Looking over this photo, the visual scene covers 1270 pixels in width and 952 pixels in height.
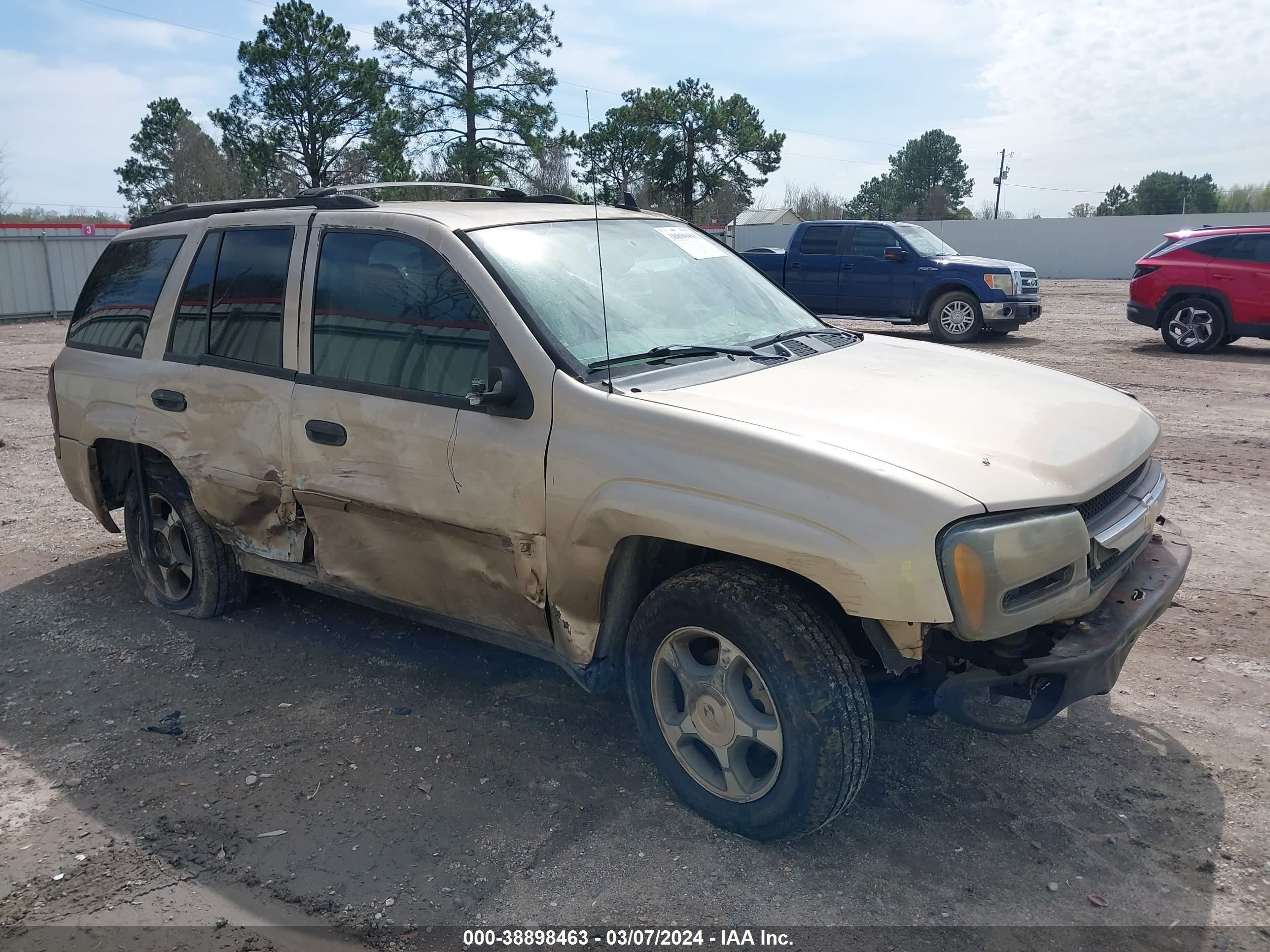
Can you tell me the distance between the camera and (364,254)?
3.88 meters

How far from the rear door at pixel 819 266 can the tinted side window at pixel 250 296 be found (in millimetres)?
12986

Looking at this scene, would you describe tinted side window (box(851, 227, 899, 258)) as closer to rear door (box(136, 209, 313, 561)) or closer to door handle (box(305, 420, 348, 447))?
rear door (box(136, 209, 313, 561))

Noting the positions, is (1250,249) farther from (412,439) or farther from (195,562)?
(195,562)

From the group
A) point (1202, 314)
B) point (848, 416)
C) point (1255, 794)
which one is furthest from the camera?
point (1202, 314)

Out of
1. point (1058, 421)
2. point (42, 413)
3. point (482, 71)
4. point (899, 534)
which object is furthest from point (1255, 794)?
point (482, 71)

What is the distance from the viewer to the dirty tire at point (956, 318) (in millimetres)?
15555

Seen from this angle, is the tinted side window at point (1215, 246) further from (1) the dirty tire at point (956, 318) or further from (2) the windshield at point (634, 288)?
(2) the windshield at point (634, 288)

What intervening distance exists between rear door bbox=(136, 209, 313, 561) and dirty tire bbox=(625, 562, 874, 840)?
1956 mm

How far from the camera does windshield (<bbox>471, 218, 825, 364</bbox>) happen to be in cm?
348

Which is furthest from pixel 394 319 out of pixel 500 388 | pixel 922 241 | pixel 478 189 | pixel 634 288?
pixel 922 241

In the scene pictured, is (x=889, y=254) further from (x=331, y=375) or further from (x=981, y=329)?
(x=331, y=375)

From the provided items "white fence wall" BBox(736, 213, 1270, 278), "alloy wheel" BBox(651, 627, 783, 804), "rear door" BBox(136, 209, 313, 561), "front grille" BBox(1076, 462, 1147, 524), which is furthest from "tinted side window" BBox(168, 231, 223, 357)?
"white fence wall" BBox(736, 213, 1270, 278)

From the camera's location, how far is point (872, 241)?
1627 cm

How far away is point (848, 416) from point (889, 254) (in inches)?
542
